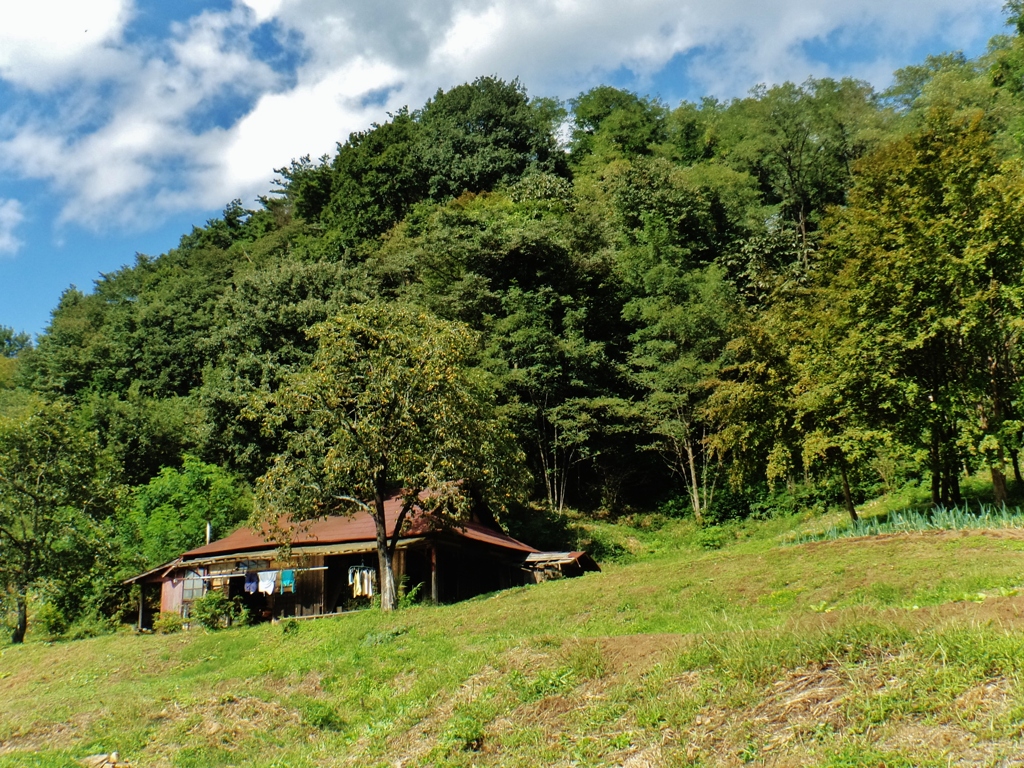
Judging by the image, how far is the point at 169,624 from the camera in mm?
26562

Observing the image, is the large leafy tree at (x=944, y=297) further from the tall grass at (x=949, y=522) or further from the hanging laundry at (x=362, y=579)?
the hanging laundry at (x=362, y=579)

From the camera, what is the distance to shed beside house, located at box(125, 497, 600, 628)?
2594 cm

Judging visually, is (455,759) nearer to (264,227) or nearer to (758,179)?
(758,179)

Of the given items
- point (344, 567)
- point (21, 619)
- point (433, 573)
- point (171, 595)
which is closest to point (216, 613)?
point (344, 567)

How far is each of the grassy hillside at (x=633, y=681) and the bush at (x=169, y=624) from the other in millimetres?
6786

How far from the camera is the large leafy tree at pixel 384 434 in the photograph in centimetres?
2242

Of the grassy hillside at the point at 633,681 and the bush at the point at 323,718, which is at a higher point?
the grassy hillside at the point at 633,681

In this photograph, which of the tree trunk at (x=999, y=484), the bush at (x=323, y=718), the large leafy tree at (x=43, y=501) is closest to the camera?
the bush at (x=323, y=718)

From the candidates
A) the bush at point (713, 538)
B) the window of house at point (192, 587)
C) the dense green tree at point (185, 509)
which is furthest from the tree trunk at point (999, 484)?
the dense green tree at point (185, 509)

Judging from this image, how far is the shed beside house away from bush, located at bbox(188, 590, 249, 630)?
1079 millimetres

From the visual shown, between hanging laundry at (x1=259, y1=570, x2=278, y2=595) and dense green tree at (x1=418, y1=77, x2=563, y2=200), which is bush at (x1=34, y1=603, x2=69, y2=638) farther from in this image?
dense green tree at (x1=418, y1=77, x2=563, y2=200)

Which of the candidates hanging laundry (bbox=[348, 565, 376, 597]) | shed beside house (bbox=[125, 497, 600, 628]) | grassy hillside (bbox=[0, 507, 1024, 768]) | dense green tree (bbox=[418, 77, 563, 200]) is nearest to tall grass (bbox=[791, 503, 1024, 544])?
grassy hillside (bbox=[0, 507, 1024, 768])

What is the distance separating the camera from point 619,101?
62.6 meters

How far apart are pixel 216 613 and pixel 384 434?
27.9 feet
